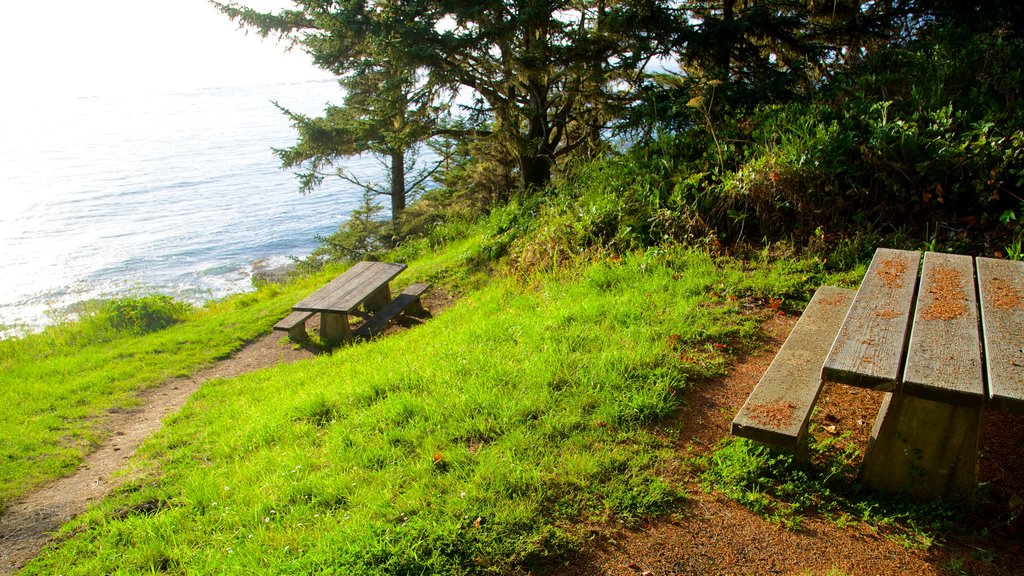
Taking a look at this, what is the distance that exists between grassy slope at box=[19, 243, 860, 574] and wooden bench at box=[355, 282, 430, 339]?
1.92 meters

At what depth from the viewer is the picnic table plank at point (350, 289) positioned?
725 cm

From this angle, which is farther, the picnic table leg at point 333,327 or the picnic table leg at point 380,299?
the picnic table leg at point 380,299

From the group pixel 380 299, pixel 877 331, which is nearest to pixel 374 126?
pixel 380 299

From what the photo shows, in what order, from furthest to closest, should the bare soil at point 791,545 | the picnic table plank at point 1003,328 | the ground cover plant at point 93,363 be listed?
the ground cover plant at point 93,363
the bare soil at point 791,545
the picnic table plank at point 1003,328

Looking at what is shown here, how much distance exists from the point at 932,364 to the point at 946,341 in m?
0.27

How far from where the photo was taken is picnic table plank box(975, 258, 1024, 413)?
6.95ft

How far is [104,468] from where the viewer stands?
187 inches

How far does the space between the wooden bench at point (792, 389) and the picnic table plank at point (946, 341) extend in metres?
0.53

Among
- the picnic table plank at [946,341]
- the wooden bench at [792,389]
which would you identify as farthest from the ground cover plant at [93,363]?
the picnic table plank at [946,341]

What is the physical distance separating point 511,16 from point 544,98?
7.13 feet

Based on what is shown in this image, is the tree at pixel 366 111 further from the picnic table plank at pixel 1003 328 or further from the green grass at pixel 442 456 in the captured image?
the picnic table plank at pixel 1003 328

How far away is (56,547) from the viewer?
138 inches

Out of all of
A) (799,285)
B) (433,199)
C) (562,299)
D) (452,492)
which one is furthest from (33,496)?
(433,199)

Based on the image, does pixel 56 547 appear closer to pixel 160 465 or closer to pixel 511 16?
pixel 160 465
